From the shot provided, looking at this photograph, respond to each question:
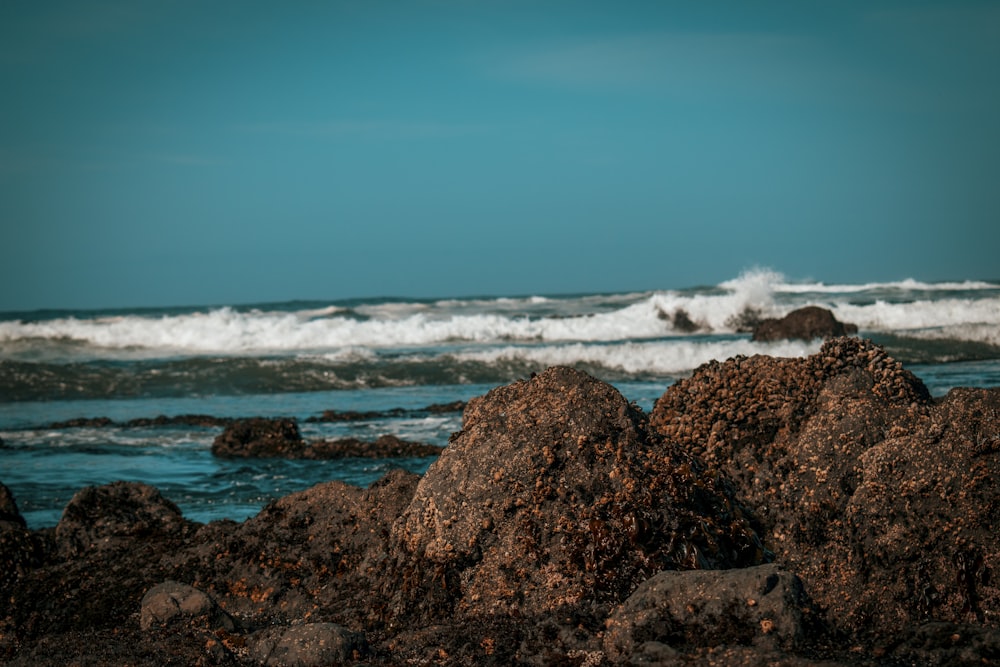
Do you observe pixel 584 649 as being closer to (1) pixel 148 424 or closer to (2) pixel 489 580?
(2) pixel 489 580

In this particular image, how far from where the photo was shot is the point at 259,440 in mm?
10039

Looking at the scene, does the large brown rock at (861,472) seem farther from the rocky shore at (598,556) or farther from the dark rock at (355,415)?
the dark rock at (355,415)

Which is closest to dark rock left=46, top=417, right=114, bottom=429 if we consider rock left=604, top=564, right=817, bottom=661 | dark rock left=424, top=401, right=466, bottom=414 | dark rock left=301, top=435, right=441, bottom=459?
dark rock left=424, top=401, right=466, bottom=414

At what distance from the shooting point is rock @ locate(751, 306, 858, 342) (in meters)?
21.7

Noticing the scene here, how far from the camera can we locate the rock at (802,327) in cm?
2173

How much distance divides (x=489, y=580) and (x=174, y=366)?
1888 cm

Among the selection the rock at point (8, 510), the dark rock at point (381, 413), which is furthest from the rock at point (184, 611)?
the dark rock at point (381, 413)

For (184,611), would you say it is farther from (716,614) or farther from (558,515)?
(716,614)

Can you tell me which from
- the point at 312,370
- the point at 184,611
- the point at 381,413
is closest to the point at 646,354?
the point at 312,370

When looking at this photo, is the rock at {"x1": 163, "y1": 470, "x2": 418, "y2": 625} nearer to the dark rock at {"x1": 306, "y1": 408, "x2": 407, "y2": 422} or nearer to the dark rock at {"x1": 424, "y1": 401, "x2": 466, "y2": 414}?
the dark rock at {"x1": 306, "y1": 408, "x2": 407, "y2": 422}

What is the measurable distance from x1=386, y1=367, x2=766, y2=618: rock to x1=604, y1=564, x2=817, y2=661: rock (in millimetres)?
453

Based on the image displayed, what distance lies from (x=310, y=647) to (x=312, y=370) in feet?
56.4

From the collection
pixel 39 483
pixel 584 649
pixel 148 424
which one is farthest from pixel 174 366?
pixel 584 649

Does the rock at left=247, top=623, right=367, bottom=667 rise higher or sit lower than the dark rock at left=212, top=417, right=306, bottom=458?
higher
